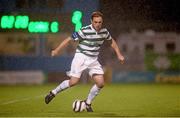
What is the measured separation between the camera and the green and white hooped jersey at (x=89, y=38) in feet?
34.1

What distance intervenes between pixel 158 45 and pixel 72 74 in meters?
23.7

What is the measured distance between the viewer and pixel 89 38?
410 inches

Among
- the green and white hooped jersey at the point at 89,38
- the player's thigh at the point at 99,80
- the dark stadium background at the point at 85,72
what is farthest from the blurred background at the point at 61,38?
the player's thigh at the point at 99,80

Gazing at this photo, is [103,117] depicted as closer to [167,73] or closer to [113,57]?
[167,73]

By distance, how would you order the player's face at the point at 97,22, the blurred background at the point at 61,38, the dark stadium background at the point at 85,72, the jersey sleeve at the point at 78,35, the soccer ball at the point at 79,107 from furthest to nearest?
the blurred background at the point at 61,38
the dark stadium background at the point at 85,72
the soccer ball at the point at 79,107
the jersey sleeve at the point at 78,35
the player's face at the point at 97,22

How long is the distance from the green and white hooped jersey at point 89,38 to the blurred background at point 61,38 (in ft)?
18.1

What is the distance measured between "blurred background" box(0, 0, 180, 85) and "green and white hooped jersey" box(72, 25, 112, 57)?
18.1 ft

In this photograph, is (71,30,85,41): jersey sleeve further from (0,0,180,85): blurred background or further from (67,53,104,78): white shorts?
(0,0,180,85): blurred background

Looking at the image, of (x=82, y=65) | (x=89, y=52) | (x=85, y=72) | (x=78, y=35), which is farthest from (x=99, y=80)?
(x=85, y=72)

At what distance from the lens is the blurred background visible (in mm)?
19594

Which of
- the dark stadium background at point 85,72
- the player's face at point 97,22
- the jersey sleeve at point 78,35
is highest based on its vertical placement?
the player's face at point 97,22

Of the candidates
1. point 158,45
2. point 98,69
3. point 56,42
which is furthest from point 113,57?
point 98,69

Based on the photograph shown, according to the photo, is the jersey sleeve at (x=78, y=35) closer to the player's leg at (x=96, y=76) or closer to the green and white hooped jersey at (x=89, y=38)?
the green and white hooped jersey at (x=89, y=38)

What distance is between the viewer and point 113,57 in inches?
1152
